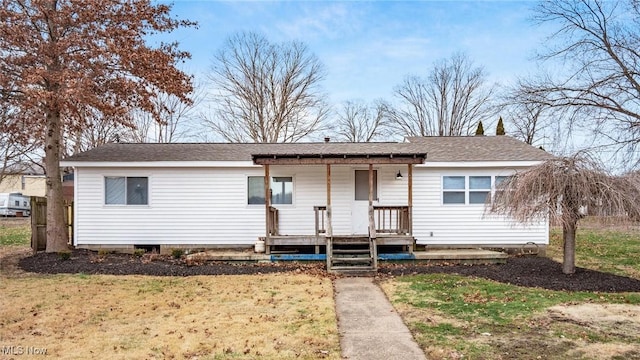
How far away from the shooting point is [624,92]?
12430mm

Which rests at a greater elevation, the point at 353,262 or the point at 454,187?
the point at 454,187

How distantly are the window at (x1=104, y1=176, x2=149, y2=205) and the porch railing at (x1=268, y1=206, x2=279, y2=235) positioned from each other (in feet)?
12.5

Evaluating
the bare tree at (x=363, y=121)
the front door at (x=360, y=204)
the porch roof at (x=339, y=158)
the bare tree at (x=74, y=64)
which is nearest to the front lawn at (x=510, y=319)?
the porch roof at (x=339, y=158)

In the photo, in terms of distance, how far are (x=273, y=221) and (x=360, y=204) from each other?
2.62m

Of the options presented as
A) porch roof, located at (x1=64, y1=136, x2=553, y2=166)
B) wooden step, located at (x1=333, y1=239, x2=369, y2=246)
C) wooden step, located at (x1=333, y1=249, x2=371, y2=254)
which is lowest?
wooden step, located at (x1=333, y1=249, x2=371, y2=254)

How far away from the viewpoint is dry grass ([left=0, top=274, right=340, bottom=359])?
196 inches

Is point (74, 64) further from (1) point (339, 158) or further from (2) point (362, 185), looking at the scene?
(2) point (362, 185)

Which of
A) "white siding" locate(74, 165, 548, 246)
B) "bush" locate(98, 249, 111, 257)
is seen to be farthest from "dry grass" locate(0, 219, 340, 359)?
"white siding" locate(74, 165, 548, 246)

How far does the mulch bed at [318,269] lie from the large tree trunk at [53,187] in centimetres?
54

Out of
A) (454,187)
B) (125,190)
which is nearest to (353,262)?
(454,187)

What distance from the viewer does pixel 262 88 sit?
32031 millimetres

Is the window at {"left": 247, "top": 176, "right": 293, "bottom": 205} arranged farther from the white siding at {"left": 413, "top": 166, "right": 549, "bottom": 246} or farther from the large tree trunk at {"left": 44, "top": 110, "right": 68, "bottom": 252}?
the large tree trunk at {"left": 44, "top": 110, "right": 68, "bottom": 252}

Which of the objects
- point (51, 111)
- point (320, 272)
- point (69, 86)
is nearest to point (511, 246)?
point (320, 272)

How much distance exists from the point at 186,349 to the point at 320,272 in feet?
17.5
